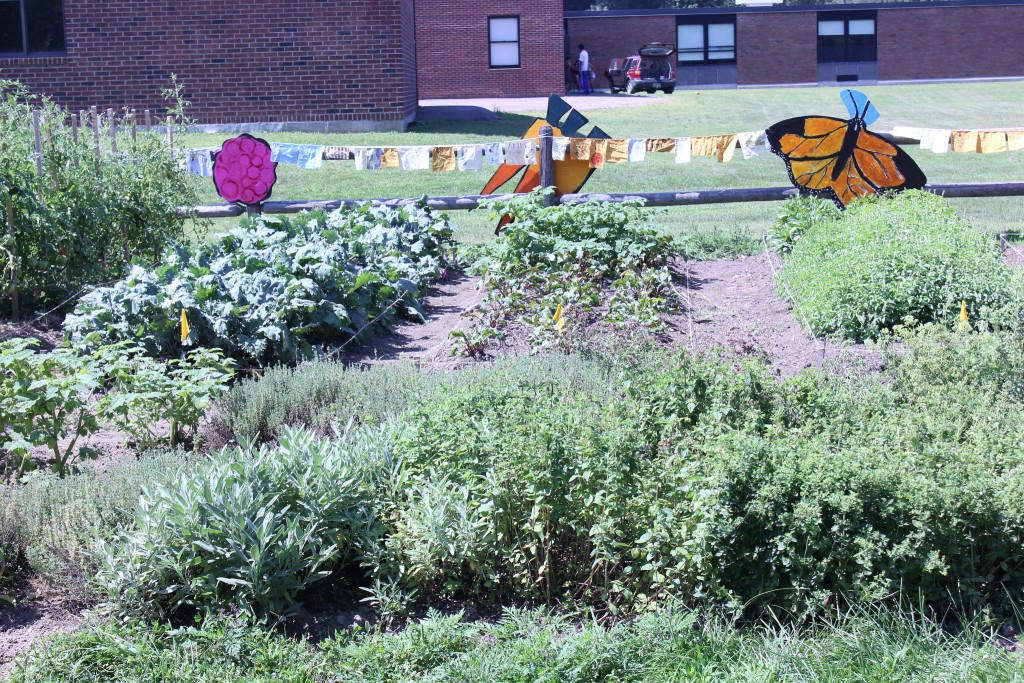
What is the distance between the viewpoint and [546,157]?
440 inches

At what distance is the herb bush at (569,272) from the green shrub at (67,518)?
9.10 ft

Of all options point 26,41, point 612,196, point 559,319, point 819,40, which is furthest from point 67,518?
point 819,40

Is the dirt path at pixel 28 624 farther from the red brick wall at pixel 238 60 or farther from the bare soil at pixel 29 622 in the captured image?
the red brick wall at pixel 238 60

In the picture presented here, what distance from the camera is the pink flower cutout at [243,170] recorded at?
11188 millimetres

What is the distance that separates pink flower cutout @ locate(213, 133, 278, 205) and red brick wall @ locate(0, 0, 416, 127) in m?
8.87

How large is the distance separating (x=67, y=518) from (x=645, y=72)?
38.6m

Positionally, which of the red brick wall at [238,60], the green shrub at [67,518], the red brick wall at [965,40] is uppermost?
the red brick wall at [965,40]

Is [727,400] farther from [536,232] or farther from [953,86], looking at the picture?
[953,86]

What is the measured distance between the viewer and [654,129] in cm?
2216

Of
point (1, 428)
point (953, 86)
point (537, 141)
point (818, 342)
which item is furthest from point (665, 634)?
point (953, 86)

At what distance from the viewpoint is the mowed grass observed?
14.0 metres

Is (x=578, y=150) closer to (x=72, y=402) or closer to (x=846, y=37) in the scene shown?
(x=72, y=402)

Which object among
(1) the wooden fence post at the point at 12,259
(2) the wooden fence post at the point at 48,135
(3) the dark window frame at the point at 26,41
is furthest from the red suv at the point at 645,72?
(1) the wooden fence post at the point at 12,259

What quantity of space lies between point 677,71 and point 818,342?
131 ft
